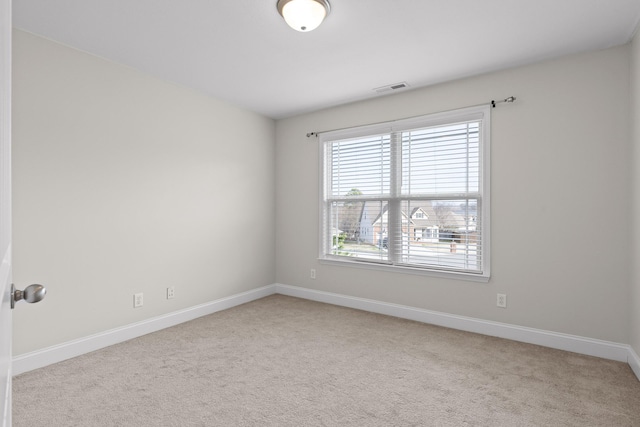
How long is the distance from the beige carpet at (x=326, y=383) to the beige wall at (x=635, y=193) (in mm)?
340

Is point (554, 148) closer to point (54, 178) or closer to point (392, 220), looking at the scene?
point (392, 220)

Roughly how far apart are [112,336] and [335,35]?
10.1ft

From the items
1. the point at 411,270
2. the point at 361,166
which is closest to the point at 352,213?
the point at 361,166

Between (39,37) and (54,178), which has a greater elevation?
(39,37)

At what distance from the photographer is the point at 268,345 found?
9.82ft

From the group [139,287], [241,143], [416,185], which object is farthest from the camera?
[241,143]

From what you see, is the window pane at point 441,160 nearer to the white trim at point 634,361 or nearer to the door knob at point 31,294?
the white trim at point 634,361

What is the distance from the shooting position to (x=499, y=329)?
3188 mm

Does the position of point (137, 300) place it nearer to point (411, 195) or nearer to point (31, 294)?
point (31, 294)

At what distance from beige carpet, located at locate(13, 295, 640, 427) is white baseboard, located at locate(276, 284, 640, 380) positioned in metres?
0.09

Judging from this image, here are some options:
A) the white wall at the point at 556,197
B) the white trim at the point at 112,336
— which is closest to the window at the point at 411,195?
the white wall at the point at 556,197

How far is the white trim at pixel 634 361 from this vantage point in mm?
2416

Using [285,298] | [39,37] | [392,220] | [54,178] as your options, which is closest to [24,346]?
[54,178]

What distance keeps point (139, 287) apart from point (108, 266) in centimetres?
37
